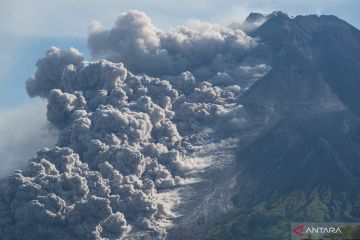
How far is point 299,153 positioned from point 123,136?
3917 cm

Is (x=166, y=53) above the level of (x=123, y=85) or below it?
above

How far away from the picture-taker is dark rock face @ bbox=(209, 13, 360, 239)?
13488cm

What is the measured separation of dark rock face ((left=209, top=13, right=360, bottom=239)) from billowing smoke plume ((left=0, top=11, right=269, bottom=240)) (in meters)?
9.45

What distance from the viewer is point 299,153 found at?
6255 inches

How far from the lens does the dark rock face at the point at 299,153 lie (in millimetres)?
134875

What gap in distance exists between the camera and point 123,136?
488ft

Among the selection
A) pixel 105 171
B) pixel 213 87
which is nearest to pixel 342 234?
pixel 105 171

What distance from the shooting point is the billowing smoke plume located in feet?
410

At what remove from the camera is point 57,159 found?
13850cm

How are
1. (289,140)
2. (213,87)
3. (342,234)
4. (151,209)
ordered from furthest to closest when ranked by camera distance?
(213,87) < (289,140) < (151,209) < (342,234)

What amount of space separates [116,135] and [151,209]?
75.5 feet

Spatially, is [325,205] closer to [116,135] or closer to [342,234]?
[116,135]

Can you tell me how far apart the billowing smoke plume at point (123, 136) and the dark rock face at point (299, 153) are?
945 cm

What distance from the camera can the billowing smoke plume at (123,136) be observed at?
410ft
